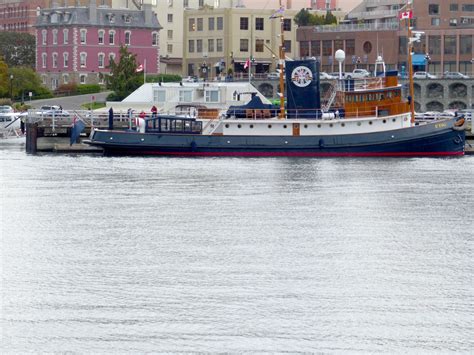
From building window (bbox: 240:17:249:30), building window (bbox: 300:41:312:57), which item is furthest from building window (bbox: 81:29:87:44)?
building window (bbox: 300:41:312:57)

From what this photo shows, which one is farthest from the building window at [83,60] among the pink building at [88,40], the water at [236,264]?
the water at [236,264]

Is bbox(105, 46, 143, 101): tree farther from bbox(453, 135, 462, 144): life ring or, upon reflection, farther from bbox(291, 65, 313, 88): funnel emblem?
bbox(453, 135, 462, 144): life ring

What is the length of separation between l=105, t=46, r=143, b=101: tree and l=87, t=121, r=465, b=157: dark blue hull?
47852 millimetres

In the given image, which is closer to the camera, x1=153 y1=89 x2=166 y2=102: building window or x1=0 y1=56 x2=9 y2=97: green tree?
x1=153 y1=89 x2=166 y2=102: building window

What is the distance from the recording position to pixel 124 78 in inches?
5197

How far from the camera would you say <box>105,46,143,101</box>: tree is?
130m

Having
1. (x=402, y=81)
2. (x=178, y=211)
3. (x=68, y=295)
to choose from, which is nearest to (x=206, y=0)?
(x=402, y=81)

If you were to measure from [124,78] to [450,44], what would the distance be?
3785cm

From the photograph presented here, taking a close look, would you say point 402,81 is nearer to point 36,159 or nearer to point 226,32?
point 226,32

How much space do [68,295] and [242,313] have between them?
4.78 meters

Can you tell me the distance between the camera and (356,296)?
34.6 meters

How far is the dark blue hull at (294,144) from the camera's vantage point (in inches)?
3162

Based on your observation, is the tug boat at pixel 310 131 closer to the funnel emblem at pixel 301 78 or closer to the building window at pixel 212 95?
the funnel emblem at pixel 301 78

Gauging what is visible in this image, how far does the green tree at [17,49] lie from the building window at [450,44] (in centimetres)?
5297
